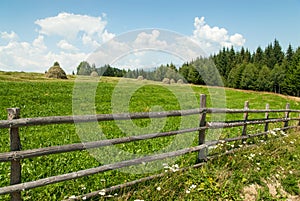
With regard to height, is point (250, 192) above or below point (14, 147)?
below

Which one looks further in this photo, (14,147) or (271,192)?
(271,192)

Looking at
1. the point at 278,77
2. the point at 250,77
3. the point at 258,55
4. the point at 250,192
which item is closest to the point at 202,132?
the point at 250,192

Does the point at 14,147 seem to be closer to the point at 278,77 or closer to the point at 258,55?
the point at 278,77

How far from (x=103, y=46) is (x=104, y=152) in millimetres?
2527

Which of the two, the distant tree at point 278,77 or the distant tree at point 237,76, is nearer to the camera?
the distant tree at point 278,77

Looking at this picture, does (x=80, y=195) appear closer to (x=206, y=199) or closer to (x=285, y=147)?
(x=206, y=199)

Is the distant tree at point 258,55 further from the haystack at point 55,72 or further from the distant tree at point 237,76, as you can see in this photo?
the haystack at point 55,72

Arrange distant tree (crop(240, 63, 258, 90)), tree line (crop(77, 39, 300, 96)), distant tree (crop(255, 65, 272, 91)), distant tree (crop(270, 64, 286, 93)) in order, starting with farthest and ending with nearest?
1. distant tree (crop(240, 63, 258, 90))
2. distant tree (crop(255, 65, 272, 91))
3. distant tree (crop(270, 64, 286, 93))
4. tree line (crop(77, 39, 300, 96))

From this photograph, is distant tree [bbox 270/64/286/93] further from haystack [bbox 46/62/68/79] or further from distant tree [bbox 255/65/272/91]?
haystack [bbox 46/62/68/79]

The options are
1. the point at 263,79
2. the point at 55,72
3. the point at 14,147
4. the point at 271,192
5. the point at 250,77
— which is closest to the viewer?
the point at 14,147

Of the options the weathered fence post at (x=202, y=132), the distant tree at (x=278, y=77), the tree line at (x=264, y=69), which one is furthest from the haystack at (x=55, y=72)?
the distant tree at (x=278, y=77)

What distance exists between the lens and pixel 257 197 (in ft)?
17.3

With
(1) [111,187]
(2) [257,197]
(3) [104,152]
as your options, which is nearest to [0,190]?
(1) [111,187]

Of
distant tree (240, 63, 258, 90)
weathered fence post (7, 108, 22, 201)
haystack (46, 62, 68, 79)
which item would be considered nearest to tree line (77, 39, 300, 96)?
distant tree (240, 63, 258, 90)
